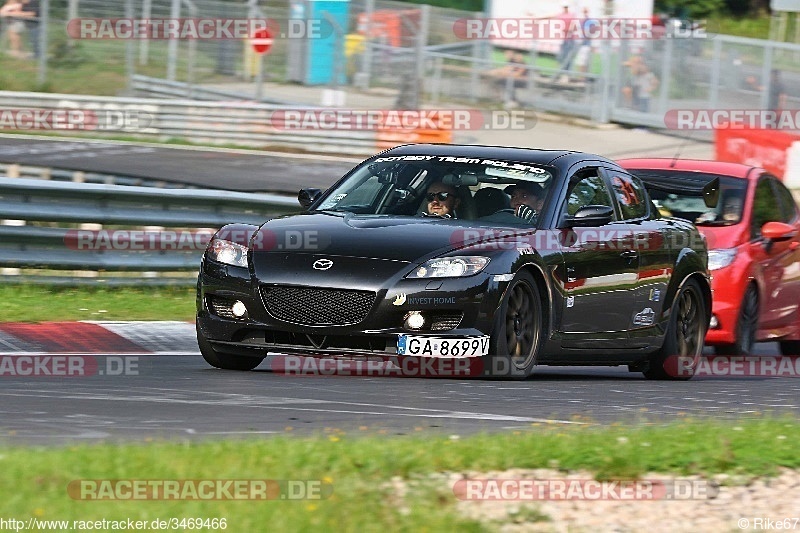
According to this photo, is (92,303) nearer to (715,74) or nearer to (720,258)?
(720,258)

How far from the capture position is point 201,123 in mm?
29547

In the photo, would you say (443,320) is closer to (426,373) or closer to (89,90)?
(426,373)

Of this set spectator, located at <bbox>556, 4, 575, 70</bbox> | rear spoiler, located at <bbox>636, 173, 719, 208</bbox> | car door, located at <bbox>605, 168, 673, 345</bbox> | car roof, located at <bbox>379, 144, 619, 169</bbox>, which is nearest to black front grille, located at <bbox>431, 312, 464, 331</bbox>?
car roof, located at <bbox>379, 144, 619, 169</bbox>

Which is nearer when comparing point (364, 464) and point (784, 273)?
point (364, 464)

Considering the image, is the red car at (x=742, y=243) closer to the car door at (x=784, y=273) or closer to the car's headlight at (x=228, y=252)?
the car door at (x=784, y=273)

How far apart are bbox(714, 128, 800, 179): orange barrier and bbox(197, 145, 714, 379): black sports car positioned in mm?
14022

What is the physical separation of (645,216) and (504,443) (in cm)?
527

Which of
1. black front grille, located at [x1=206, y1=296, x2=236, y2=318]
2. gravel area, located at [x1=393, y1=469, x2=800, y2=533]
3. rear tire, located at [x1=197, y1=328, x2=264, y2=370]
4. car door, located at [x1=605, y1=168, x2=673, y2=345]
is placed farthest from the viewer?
car door, located at [x1=605, y1=168, x2=673, y2=345]

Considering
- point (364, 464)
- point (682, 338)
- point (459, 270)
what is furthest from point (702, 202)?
point (364, 464)

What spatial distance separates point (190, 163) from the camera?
25094mm

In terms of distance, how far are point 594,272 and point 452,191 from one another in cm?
105

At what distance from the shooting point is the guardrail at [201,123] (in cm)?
2888

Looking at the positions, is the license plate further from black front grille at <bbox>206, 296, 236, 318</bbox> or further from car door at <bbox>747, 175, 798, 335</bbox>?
car door at <bbox>747, 175, 798, 335</bbox>

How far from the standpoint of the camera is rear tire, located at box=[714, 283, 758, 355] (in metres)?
13.4
